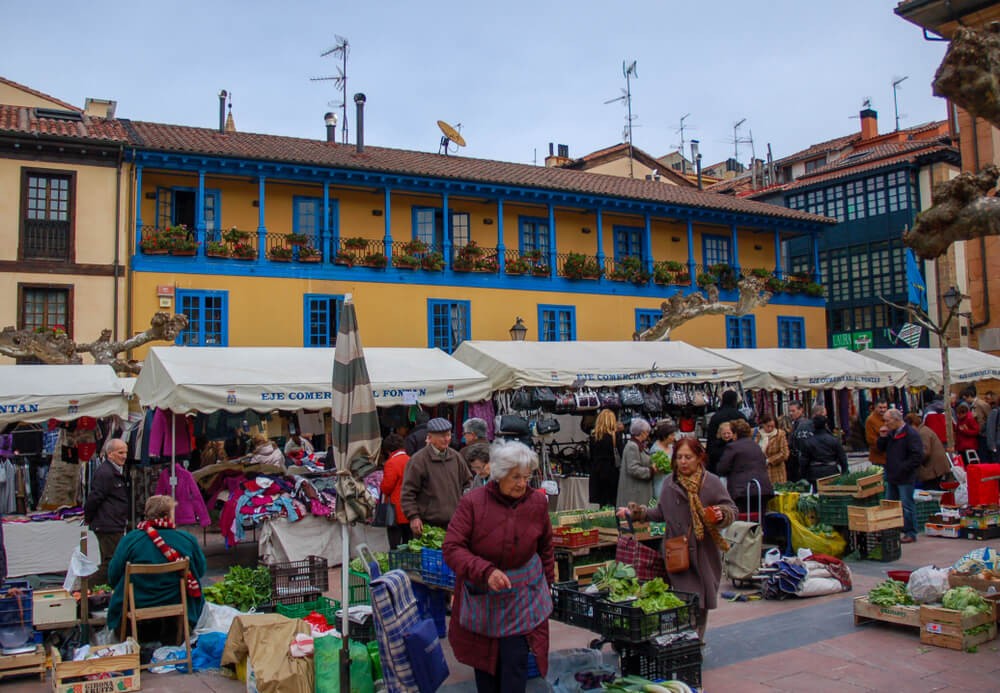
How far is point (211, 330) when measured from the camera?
62.7ft

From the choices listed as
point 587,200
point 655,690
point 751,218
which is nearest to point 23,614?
point 655,690

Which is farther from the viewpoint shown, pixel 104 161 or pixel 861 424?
pixel 861 424

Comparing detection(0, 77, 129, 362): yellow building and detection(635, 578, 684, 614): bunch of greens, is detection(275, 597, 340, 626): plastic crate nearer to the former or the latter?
detection(635, 578, 684, 614): bunch of greens

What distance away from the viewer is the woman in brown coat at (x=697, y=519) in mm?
5535

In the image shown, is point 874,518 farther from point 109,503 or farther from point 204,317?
point 204,317

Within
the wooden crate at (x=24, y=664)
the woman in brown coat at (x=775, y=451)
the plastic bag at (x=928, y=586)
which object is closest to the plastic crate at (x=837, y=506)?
the woman in brown coat at (x=775, y=451)

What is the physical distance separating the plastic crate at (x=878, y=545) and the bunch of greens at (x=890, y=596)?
232cm

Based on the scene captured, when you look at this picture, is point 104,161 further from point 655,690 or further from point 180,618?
point 655,690

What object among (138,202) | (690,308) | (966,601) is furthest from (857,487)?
(138,202)

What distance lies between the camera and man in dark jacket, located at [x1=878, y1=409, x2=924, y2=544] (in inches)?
392

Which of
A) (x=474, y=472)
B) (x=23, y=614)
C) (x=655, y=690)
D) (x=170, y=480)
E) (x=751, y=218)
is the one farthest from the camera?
(x=751, y=218)

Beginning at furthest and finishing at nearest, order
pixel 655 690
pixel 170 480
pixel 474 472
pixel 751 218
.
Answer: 1. pixel 751 218
2. pixel 170 480
3. pixel 474 472
4. pixel 655 690

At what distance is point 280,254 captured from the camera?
65.5 ft

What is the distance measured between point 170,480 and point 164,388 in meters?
1.13
